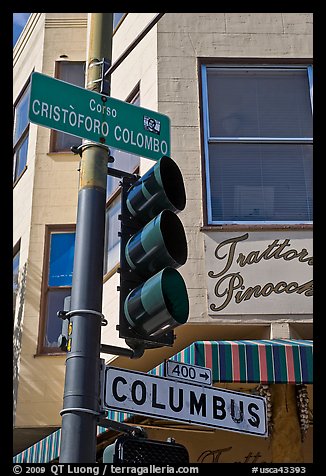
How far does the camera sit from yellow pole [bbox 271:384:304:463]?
8.31m

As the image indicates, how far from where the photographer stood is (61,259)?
479 inches

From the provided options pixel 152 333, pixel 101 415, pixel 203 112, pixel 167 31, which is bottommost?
pixel 101 415

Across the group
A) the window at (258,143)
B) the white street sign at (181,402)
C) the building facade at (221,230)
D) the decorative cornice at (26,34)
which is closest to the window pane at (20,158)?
the building facade at (221,230)

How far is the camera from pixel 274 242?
28.6ft

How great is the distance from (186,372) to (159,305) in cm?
76

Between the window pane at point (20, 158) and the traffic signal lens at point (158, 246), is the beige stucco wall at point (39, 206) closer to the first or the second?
the window pane at point (20, 158)

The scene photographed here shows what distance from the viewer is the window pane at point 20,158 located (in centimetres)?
1444

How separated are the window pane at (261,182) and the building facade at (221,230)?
2 cm

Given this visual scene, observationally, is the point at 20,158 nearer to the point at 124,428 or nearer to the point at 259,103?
the point at 259,103

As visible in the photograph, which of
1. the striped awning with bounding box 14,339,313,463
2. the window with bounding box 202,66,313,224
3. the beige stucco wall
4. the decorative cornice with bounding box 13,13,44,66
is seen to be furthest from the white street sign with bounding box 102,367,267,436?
the decorative cornice with bounding box 13,13,44,66

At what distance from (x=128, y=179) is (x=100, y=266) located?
2.56 ft
